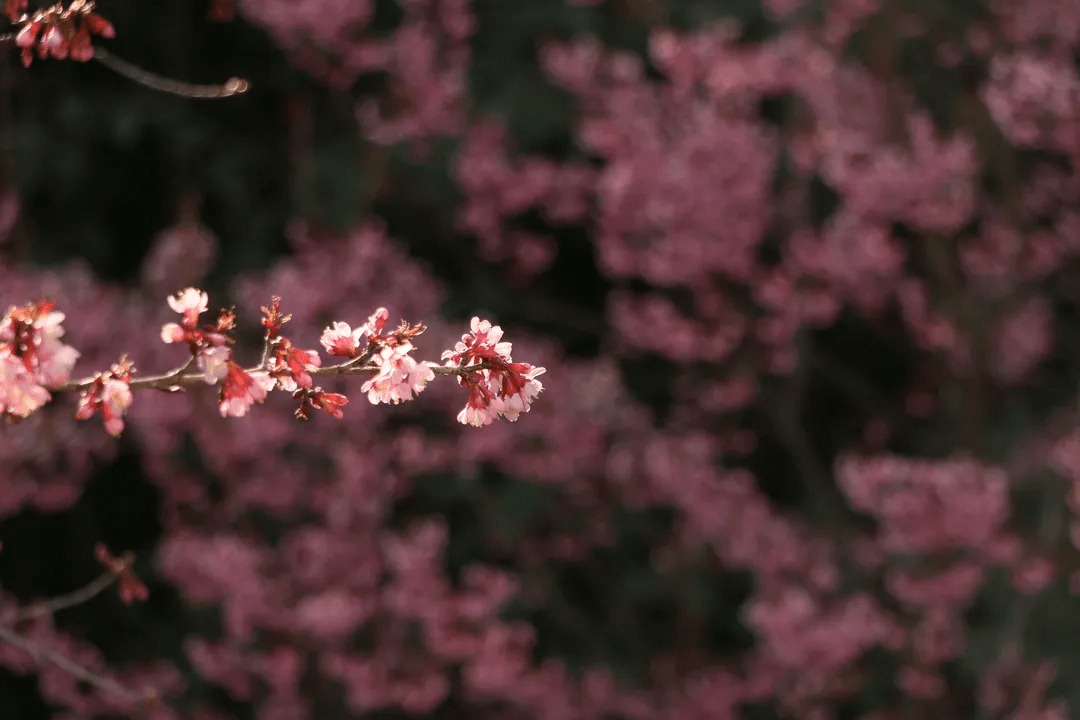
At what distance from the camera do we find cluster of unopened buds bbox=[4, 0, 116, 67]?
1618mm

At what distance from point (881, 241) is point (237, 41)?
8.93ft

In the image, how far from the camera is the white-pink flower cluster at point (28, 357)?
128 centimetres

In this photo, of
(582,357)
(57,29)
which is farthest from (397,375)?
(582,357)

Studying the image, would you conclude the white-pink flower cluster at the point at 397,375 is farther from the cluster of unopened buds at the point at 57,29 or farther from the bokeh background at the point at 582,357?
the bokeh background at the point at 582,357

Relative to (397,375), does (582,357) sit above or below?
above

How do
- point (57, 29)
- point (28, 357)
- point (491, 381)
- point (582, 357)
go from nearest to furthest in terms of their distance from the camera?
point (28, 357)
point (491, 381)
point (57, 29)
point (582, 357)

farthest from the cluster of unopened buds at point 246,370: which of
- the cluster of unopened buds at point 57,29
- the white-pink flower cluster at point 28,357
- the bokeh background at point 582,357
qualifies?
the bokeh background at point 582,357

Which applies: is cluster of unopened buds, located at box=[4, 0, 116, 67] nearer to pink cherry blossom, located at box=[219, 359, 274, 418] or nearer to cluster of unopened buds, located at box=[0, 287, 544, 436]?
cluster of unopened buds, located at box=[0, 287, 544, 436]

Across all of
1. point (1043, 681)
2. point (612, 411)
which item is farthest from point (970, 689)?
point (612, 411)

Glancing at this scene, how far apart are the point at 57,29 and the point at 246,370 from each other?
65 cm

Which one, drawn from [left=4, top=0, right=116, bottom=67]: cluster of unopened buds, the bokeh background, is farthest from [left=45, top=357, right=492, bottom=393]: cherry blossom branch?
the bokeh background

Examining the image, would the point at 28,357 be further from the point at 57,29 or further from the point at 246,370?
the point at 57,29

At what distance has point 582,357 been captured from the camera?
524 cm

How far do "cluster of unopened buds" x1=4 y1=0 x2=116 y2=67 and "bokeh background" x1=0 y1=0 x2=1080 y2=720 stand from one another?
2.58 metres
